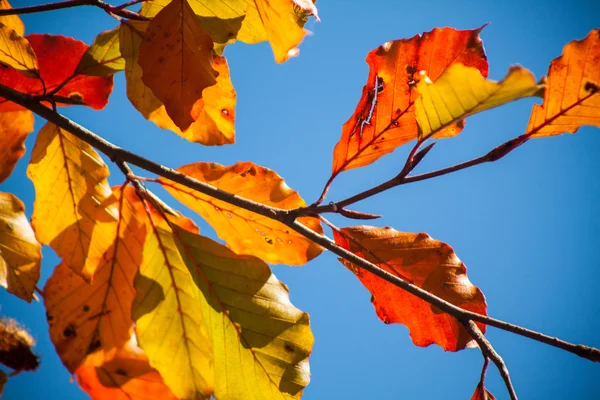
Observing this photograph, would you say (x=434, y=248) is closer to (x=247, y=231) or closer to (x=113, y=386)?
(x=247, y=231)

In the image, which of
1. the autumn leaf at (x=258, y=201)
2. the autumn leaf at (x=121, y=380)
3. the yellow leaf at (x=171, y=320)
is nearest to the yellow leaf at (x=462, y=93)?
the autumn leaf at (x=258, y=201)

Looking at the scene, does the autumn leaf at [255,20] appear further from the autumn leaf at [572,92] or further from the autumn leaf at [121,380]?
the autumn leaf at [121,380]

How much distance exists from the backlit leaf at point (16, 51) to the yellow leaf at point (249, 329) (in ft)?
1.04

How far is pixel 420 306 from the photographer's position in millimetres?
596

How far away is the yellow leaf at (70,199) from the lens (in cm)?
62

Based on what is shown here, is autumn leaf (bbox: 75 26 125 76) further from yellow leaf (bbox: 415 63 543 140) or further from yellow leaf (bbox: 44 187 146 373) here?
yellow leaf (bbox: 415 63 543 140)

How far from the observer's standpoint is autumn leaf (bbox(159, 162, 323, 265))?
0.62 m

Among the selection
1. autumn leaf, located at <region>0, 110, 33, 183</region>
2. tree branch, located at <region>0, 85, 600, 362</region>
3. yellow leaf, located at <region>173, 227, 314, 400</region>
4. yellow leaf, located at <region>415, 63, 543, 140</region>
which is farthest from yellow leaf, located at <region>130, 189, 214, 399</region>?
yellow leaf, located at <region>415, 63, 543, 140</region>

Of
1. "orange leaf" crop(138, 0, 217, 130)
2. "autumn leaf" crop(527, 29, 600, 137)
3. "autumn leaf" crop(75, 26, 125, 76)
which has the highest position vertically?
"autumn leaf" crop(75, 26, 125, 76)

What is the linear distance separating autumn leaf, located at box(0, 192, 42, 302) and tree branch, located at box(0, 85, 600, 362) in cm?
22

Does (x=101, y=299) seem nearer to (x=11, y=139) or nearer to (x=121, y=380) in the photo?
(x=121, y=380)

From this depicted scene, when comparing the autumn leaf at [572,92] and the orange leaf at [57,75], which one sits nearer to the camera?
the autumn leaf at [572,92]

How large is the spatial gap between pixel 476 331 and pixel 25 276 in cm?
59

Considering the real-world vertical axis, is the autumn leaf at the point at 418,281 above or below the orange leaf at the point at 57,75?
below
